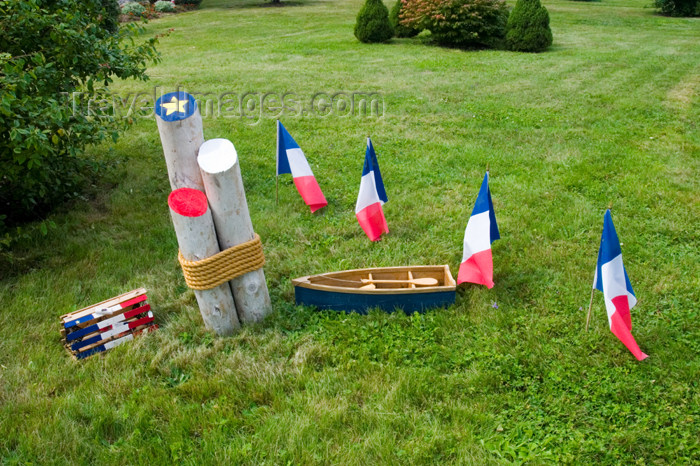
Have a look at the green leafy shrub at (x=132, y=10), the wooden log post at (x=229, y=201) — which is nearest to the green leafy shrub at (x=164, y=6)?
the green leafy shrub at (x=132, y=10)

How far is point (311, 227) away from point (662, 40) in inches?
701

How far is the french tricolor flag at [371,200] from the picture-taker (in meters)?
4.91

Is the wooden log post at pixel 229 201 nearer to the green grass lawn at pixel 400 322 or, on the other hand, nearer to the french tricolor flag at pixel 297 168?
the green grass lawn at pixel 400 322

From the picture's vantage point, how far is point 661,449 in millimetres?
2883

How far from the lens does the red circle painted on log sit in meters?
3.36

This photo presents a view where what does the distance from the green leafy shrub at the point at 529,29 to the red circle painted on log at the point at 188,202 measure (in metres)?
15.1

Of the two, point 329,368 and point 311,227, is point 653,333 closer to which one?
point 329,368

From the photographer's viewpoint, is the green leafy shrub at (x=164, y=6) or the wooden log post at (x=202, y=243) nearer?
the wooden log post at (x=202, y=243)

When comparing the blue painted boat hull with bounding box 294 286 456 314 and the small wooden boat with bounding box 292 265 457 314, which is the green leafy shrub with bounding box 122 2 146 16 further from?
the blue painted boat hull with bounding box 294 286 456 314


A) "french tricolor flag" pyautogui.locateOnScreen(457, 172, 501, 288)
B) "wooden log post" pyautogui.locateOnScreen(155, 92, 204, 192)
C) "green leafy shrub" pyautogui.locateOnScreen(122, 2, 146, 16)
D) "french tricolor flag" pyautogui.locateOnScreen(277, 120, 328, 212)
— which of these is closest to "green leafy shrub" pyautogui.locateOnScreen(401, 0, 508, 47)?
"green leafy shrub" pyautogui.locateOnScreen(122, 2, 146, 16)

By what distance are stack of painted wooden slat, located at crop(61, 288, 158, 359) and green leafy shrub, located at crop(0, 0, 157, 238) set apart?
136 cm

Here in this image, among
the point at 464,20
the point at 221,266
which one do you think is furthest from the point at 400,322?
the point at 464,20

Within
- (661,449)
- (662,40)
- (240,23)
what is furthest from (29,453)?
(240,23)

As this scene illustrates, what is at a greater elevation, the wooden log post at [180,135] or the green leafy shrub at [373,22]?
the green leafy shrub at [373,22]
